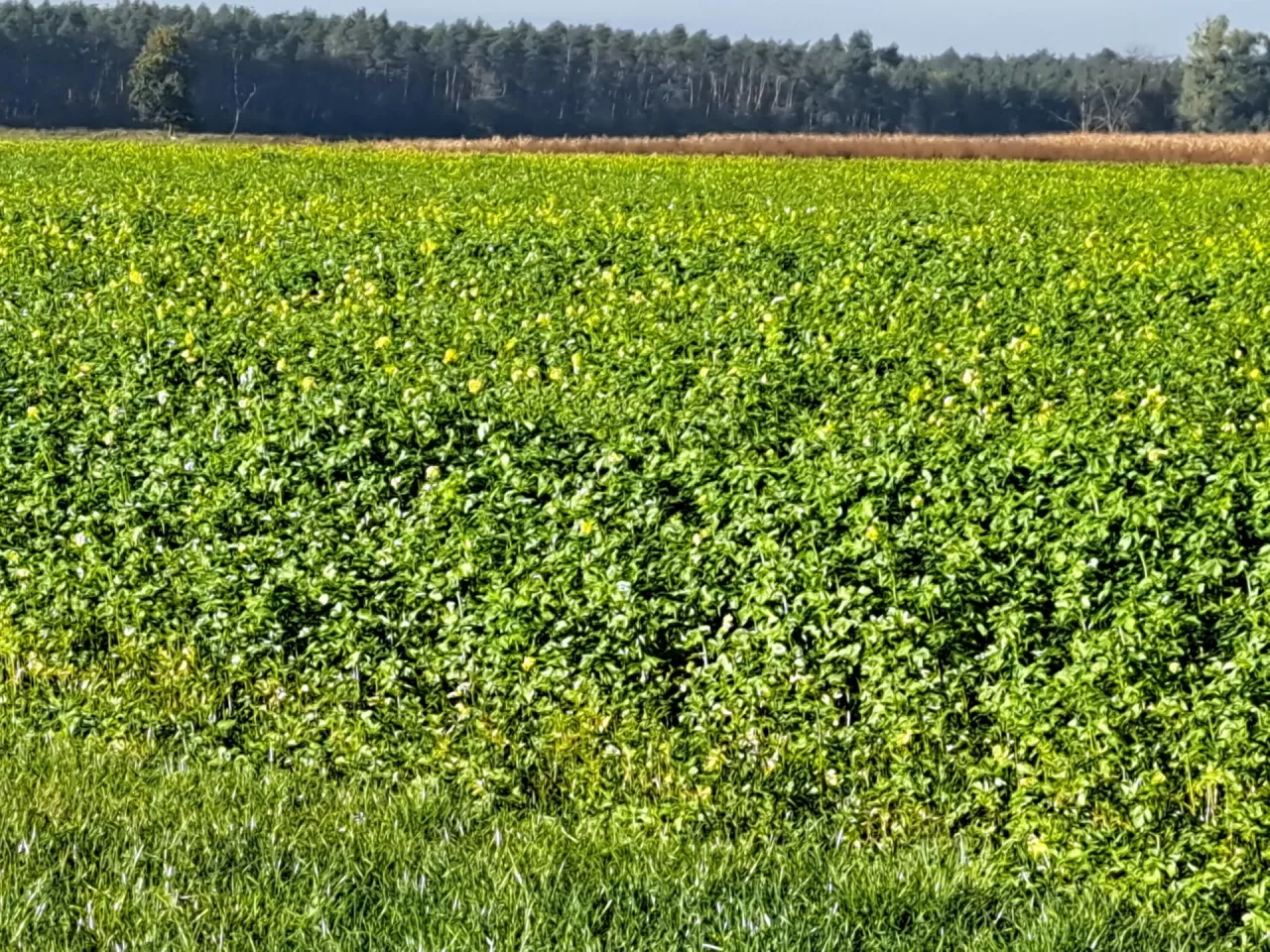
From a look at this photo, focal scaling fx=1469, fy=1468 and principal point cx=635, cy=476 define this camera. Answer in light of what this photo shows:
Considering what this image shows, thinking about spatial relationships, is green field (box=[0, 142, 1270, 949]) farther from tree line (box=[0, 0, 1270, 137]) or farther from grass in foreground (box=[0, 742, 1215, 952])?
tree line (box=[0, 0, 1270, 137])

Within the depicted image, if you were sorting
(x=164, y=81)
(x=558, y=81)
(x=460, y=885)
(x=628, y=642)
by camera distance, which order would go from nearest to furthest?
(x=460, y=885), (x=628, y=642), (x=164, y=81), (x=558, y=81)

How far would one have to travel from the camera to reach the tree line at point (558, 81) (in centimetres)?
11744

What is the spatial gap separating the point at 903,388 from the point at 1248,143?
42608mm

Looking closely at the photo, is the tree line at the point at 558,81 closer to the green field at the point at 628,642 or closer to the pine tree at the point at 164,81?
the pine tree at the point at 164,81

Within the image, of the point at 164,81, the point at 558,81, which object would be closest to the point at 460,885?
the point at 164,81

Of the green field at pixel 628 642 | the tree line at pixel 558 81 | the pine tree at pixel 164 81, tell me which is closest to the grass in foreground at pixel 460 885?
the green field at pixel 628 642

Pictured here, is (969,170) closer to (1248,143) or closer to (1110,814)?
(1248,143)

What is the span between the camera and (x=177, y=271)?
13.2 m

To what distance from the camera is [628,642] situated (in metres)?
5.14

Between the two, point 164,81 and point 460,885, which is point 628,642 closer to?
point 460,885

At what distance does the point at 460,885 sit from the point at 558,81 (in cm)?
13843

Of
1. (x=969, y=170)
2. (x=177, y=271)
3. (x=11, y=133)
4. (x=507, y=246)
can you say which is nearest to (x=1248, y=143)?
(x=969, y=170)

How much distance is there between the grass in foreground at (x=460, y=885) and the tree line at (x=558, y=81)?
4207 inches

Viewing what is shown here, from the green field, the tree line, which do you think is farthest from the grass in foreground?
the tree line
